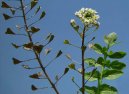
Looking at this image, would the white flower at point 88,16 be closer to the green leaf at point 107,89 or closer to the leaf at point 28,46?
the leaf at point 28,46

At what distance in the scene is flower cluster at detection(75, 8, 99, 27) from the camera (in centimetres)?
245

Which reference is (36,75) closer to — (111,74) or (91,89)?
(91,89)

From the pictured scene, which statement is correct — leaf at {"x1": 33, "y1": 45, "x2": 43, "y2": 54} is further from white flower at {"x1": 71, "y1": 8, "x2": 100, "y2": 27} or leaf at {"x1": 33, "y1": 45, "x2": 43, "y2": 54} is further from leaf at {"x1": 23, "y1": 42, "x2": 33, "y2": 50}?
white flower at {"x1": 71, "y1": 8, "x2": 100, "y2": 27}

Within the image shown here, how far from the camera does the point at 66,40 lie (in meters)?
2.69

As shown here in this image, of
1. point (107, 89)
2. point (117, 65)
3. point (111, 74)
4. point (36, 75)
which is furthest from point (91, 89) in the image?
point (36, 75)

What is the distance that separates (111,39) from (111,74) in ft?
1.20

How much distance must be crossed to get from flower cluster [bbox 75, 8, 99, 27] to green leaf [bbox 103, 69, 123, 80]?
722mm

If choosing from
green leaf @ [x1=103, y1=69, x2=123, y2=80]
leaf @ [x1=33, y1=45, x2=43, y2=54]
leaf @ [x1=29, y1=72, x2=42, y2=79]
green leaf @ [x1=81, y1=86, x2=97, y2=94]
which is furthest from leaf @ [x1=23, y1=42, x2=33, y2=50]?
green leaf @ [x1=103, y1=69, x2=123, y2=80]

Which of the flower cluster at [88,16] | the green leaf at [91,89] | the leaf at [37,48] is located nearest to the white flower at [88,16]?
the flower cluster at [88,16]

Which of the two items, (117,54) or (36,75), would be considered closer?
(36,75)

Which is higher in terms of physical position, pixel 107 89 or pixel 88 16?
pixel 88 16

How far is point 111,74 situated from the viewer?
3152mm

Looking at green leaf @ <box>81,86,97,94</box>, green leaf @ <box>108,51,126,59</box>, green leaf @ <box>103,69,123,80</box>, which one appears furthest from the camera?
green leaf @ <box>108,51,126,59</box>

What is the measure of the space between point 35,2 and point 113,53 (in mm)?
939
